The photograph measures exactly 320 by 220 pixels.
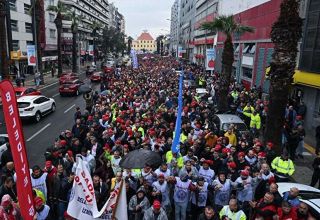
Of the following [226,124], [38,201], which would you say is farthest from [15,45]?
[38,201]

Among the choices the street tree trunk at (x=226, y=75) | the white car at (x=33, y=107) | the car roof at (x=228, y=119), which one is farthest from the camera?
the street tree trunk at (x=226, y=75)

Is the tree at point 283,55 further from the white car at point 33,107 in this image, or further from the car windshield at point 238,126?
the white car at point 33,107

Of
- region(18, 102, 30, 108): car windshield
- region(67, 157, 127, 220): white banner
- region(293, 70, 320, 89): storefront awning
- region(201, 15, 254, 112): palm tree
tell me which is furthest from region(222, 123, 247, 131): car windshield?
region(18, 102, 30, 108): car windshield

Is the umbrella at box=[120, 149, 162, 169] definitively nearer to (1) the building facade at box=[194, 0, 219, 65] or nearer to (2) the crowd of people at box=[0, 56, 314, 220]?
(2) the crowd of people at box=[0, 56, 314, 220]

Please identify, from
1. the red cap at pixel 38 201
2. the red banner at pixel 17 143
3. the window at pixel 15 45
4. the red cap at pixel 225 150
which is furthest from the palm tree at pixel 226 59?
the window at pixel 15 45

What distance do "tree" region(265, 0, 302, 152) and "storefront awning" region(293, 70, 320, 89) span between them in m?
5.00

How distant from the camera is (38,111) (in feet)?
66.2

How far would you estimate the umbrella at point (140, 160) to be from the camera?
8312 mm

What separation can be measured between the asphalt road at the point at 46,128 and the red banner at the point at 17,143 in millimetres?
8237

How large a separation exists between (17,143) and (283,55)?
10.6 m

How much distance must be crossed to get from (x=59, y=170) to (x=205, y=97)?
1503 centimetres

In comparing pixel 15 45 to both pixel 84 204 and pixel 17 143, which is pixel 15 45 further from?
pixel 17 143

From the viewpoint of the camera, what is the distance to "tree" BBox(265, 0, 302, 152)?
41.4 feet

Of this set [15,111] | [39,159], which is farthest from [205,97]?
[15,111]
